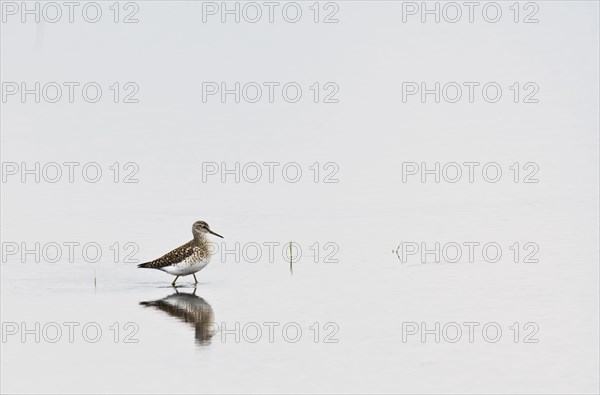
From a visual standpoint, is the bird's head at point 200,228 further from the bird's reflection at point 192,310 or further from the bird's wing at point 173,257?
the bird's reflection at point 192,310

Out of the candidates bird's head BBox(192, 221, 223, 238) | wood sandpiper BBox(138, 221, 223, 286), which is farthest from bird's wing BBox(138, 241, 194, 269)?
bird's head BBox(192, 221, 223, 238)

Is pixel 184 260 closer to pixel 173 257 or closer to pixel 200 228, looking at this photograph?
pixel 173 257

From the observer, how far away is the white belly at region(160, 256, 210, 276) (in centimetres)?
1934

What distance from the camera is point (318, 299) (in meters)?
18.0

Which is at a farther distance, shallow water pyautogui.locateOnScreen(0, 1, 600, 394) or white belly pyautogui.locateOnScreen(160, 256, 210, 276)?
white belly pyautogui.locateOnScreen(160, 256, 210, 276)

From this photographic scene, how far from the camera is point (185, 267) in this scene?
761 inches

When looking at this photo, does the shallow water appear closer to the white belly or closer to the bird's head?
the white belly

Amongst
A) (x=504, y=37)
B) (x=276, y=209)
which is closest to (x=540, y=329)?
(x=276, y=209)

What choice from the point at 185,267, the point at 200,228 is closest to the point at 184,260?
the point at 185,267

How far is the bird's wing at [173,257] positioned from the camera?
763 inches

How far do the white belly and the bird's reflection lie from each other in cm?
27

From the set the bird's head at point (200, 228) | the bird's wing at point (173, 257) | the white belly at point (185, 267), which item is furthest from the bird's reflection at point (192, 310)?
the bird's head at point (200, 228)

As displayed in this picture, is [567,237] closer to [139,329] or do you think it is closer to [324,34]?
[139,329]

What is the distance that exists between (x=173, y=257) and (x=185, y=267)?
24cm
